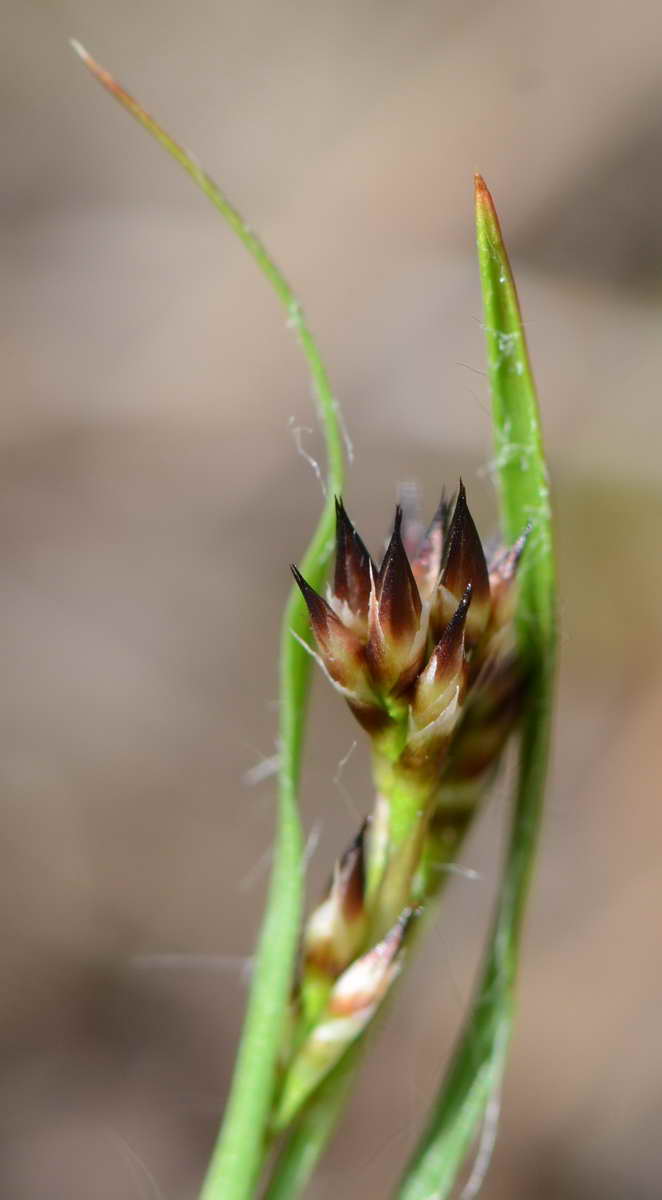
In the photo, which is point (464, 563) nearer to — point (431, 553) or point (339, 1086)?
point (431, 553)

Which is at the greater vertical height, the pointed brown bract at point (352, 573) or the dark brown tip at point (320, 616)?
the pointed brown bract at point (352, 573)

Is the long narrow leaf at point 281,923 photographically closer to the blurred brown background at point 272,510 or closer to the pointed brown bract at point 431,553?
the pointed brown bract at point 431,553

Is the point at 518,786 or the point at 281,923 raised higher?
the point at 518,786

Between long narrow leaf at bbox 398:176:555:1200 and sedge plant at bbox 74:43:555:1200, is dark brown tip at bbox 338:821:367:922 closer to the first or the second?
sedge plant at bbox 74:43:555:1200

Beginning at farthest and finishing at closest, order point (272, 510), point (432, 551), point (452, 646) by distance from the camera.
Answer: point (272, 510) < point (432, 551) < point (452, 646)

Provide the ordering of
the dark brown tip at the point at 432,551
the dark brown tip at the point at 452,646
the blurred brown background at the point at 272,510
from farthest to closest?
the blurred brown background at the point at 272,510 → the dark brown tip at the point at 432,551 → the dark brown tip at the point at 452,646

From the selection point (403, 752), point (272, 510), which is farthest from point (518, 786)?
point (272, 510)

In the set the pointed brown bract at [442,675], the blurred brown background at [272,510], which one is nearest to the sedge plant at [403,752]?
the pointed brown bract at [442,675]
